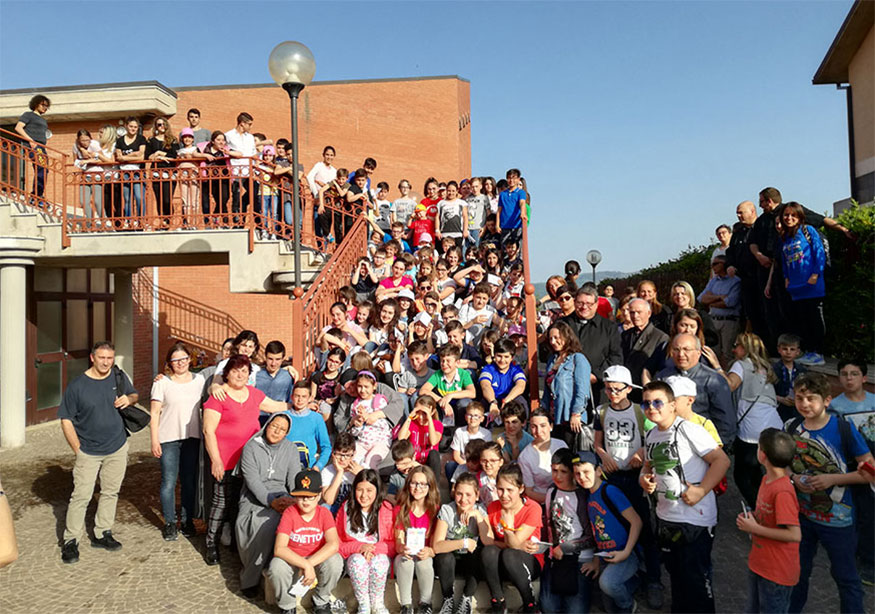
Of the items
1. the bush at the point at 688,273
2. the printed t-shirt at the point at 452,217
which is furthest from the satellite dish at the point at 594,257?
the printed t-shirt at the point at 452,217

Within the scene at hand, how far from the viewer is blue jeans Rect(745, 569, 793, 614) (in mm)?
3090

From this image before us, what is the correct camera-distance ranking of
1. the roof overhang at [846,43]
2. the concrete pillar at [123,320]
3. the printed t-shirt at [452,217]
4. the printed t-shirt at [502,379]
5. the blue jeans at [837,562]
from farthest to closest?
the concrete pillar at [123,320] < the roof overhang at [846,43] < the printed t-shirt at [452,217] < the printed t-shirt at [502,379] < the blue jeans at [837,562]

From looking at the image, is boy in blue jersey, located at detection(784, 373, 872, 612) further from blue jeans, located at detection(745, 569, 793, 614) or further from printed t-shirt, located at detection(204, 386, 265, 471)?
printed t-shirt, located at detection(204, 386, 265, 471)

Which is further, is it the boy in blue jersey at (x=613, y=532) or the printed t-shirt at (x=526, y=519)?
the printed t-shirt at (x=526, y=519)

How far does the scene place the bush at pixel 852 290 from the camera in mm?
5410

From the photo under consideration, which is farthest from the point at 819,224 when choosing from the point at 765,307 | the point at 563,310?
the point at 563,310

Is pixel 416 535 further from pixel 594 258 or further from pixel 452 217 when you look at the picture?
pixel 594 258

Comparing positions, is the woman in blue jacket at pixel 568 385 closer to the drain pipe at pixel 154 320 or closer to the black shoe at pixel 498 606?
the black shoe at pixel 498 606

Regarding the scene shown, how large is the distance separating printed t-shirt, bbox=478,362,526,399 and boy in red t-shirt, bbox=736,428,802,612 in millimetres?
2568

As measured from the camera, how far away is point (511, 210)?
30.7 ft

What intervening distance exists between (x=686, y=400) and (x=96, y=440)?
16.6 ft

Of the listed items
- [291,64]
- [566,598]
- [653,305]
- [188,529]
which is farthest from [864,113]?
[188,529]

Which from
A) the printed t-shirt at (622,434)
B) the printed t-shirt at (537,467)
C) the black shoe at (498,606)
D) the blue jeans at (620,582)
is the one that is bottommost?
the black shoe at (498,606)

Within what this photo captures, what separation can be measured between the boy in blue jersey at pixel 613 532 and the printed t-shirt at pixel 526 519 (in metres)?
0.39
